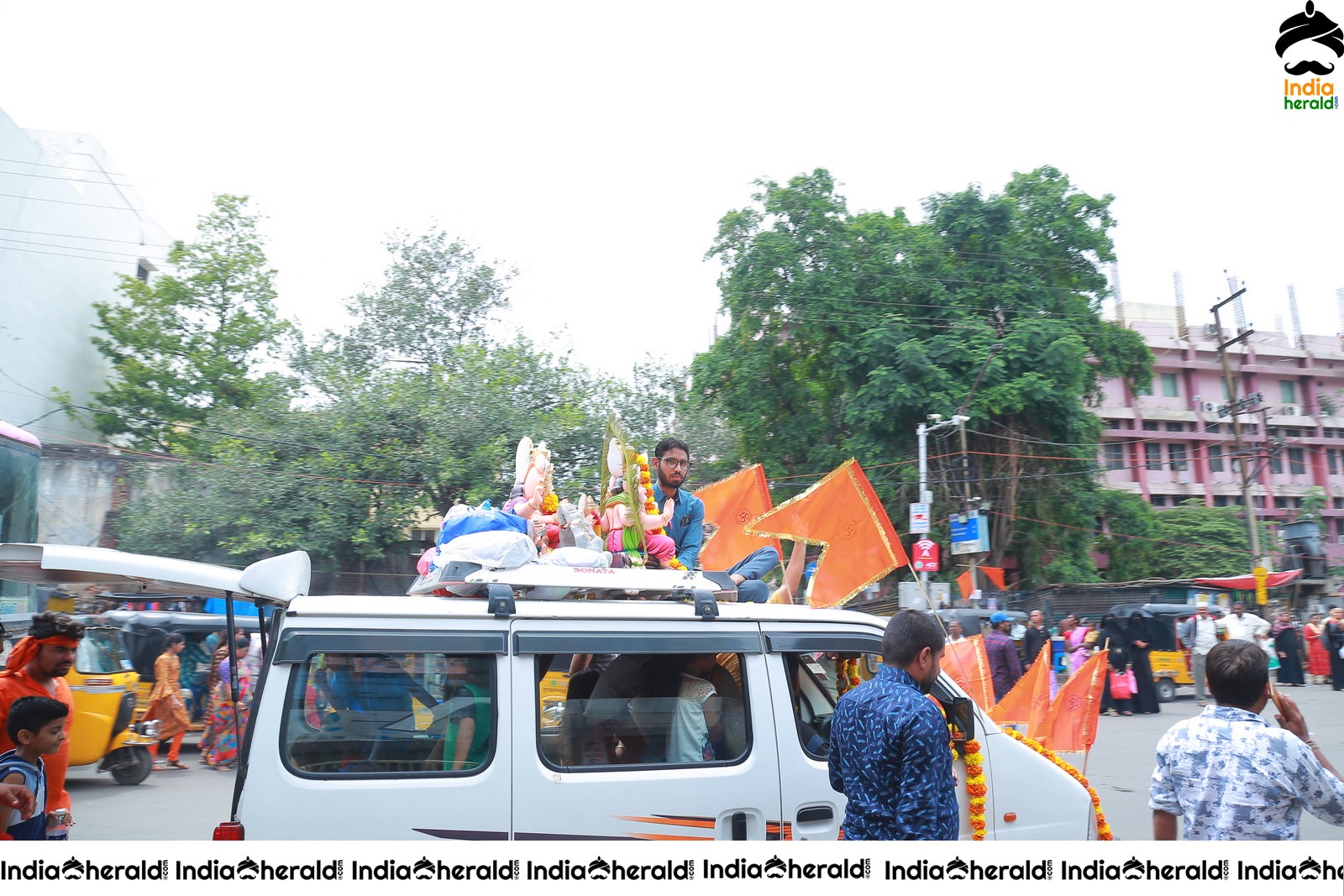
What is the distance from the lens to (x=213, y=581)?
11.1 ft

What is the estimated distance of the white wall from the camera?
21.7m

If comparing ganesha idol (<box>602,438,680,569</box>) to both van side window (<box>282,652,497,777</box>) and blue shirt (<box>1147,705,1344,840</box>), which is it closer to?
van side window (<box>282,652,497,777</box>)

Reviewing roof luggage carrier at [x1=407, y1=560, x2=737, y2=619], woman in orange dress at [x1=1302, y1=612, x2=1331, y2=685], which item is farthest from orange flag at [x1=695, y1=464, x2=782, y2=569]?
woman in orange dress at [x1=1302, y1=612, x2=1331, y2=685]

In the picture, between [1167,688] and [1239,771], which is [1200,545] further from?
[1239,771]

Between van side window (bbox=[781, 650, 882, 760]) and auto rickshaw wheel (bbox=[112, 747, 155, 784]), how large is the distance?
904cm

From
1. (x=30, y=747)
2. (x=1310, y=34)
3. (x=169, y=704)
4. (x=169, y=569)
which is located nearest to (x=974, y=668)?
(x=169, y=569)

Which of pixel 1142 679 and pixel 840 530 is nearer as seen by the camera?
pixel 840 530

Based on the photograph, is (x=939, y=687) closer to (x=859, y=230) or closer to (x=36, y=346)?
(x=859, y=230)

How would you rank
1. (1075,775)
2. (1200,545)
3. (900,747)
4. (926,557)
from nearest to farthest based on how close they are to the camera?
(900,747) → (1075,775) → (926,557) → (1200,545)

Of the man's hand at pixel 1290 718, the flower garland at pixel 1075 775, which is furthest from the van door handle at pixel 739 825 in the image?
the man's hand at pixel 1290 718

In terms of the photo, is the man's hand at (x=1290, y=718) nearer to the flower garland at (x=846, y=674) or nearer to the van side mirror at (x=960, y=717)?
the van side mirror at (x=960, y=717)

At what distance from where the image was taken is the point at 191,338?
79.4 ft

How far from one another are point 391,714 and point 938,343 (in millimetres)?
21892

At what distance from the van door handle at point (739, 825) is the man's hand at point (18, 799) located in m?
2.54
